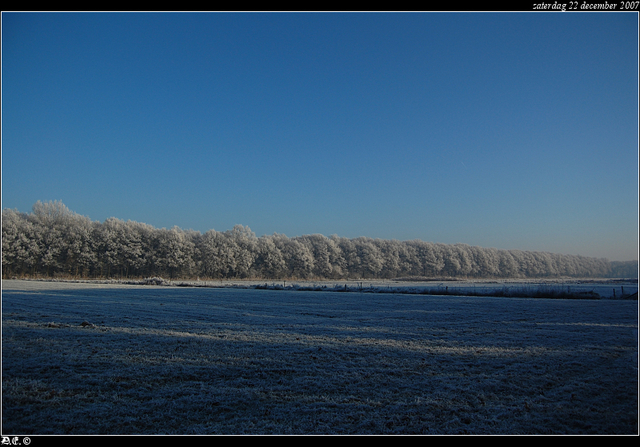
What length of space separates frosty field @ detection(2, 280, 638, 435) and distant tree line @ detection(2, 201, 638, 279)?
255 feet

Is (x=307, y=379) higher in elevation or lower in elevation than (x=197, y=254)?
lower

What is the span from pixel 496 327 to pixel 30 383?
19.7 m

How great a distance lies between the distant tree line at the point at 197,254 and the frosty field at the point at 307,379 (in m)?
77.7

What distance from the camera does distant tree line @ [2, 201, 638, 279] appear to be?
7906cm

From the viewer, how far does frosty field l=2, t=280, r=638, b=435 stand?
6.67m

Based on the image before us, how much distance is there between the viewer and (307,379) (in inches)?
363

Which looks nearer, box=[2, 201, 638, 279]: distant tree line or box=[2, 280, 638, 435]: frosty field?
box=[2, 280, 638, 435]: frosty field

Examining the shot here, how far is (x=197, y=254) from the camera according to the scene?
98.4 m

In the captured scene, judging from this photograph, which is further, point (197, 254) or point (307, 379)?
point (197, 254)

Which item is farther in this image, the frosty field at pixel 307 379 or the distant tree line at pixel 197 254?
the distant tree line at pixel 197 254

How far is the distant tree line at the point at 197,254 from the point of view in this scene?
79.1 meters

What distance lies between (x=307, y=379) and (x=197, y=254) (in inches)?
3775
